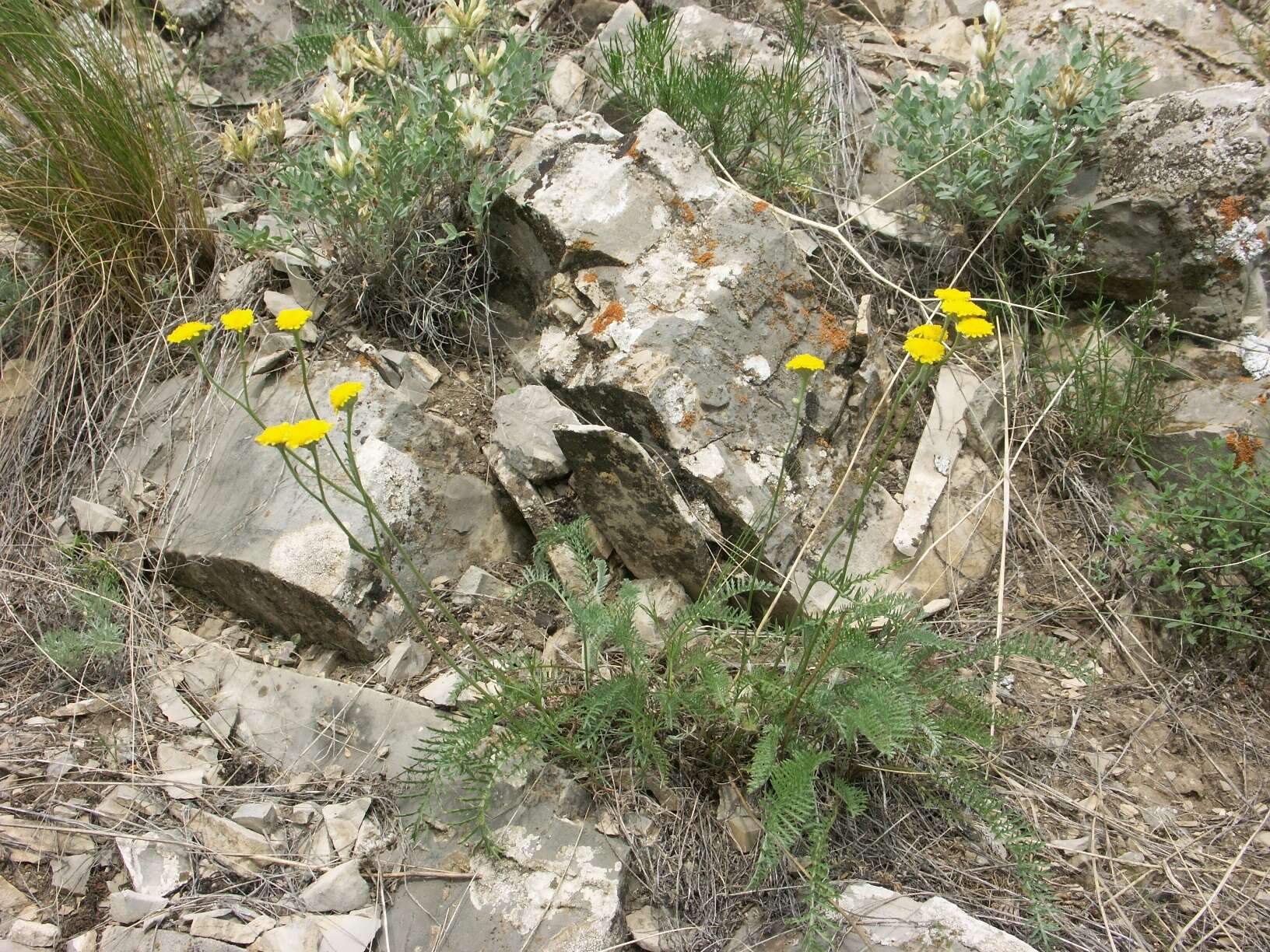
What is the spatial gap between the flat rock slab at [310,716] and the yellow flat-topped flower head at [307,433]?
38.9 inches

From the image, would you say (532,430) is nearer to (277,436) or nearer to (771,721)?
(771,721)

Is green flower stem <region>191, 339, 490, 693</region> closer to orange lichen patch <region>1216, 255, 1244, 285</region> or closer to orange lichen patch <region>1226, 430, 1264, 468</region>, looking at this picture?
orange lichen patch <region>1226, 430, 1264, 468</region>

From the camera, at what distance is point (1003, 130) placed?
128 inches

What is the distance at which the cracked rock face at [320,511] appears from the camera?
8.68 feet

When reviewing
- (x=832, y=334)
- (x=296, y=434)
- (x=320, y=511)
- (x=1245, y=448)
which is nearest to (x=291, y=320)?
(x=296, y=434)

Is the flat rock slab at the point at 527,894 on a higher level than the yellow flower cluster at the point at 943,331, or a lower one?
lower

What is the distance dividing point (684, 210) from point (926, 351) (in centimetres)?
157

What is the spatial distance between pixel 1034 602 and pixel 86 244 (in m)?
3.39

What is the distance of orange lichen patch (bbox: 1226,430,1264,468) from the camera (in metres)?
2.75

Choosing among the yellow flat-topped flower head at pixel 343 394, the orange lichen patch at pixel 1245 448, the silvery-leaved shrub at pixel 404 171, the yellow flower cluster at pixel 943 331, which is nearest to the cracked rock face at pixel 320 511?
the silvery-leaved shrub at pixel 404 171

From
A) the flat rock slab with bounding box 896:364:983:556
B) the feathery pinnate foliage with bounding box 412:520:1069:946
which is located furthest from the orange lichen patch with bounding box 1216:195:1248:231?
the feathery pinnate foliage with bounding box 412:520:1069:946

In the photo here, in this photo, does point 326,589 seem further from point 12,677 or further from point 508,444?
point 12,677

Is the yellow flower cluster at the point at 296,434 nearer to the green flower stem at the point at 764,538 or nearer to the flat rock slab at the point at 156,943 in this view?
the green flower stem at the point at 764,538

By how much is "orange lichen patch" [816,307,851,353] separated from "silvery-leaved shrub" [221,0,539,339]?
116cm
